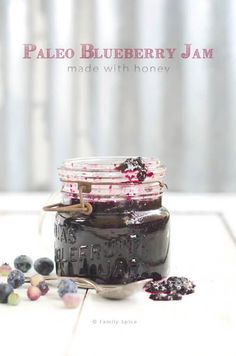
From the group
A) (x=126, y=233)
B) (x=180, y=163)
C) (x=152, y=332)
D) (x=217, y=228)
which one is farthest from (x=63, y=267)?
A: (x=180, y=163)

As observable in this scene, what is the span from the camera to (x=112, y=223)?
2.99 ft

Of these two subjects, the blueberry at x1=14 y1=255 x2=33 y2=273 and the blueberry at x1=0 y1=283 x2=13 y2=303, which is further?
the blueberry at x1=14 y1=255 x2=33 y2=273

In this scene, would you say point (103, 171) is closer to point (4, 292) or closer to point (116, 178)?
point (116, 178)

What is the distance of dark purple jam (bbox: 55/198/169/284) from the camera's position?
911mm

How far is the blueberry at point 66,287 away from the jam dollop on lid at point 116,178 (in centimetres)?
12

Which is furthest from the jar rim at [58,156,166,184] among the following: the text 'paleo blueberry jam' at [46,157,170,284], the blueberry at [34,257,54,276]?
the blueberry at [34,257,54,276]

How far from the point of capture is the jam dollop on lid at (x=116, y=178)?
3.05ft

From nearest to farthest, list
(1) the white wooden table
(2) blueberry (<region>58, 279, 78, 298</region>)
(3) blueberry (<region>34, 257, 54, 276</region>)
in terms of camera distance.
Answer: (1) the white wooden table → (2) blueberry (<region>58, 279, 78, 298</region>) → (3) blueberry (<region>34, 257, 54, 276</region>)

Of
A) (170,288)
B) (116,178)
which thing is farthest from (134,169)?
(170,288)

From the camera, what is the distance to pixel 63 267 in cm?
95

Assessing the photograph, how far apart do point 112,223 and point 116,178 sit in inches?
2.5

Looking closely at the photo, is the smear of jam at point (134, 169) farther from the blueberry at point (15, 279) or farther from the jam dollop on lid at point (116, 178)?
the blueberry at point (15, 279)

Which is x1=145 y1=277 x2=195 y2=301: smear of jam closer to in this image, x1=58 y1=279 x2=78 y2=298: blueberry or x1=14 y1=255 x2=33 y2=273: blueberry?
x1=58 y1=279 x2=78 y2=298: blueberry

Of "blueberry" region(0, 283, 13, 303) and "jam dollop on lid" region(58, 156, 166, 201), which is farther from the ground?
"jam dollop on lid" region(58, 156, 166, 201)
